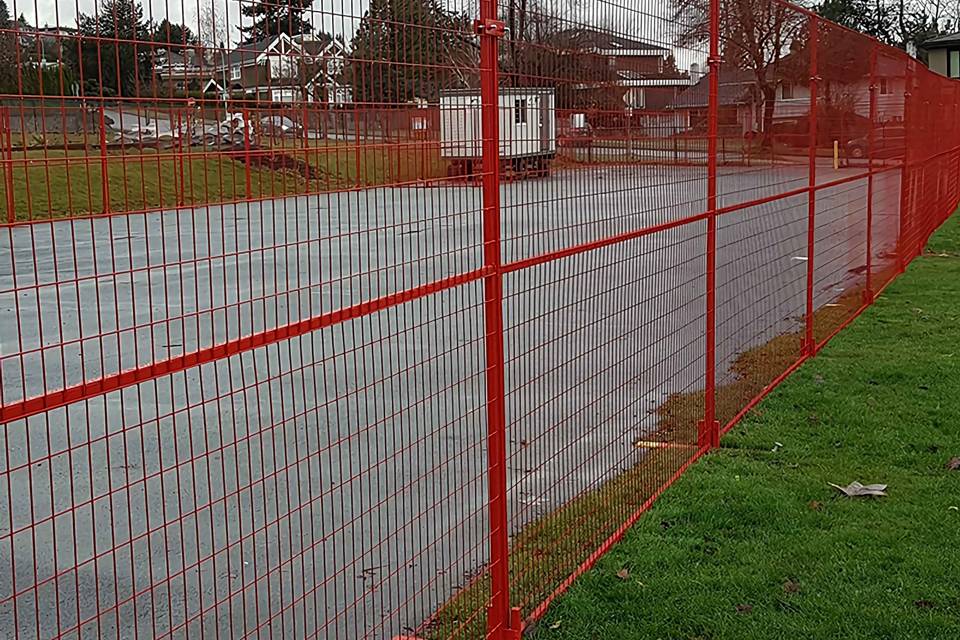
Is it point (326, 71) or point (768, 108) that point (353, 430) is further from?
point (326, 71)

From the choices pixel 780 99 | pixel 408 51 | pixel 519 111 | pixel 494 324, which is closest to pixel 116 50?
pixel 408 51

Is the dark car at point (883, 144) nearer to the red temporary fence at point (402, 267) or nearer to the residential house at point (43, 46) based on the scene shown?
the red temporary fence at point (402, 267)

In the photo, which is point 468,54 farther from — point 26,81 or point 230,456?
point 230,456

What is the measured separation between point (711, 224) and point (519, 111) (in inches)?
103

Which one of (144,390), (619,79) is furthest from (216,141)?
(144,390)

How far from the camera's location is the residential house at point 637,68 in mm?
5395

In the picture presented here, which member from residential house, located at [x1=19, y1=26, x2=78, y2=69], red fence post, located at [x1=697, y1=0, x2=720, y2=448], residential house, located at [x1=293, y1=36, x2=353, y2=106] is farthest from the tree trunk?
residential house, located at [x1=19, y1=26, x2=78, y2=69]

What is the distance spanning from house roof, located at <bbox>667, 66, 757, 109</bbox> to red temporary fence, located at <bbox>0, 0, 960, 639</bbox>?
0.09 ft

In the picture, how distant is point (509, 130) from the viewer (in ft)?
14.6

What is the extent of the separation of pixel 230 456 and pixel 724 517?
10.1ft

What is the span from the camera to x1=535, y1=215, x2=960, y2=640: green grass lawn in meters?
4.69

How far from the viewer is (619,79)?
577 centimetres

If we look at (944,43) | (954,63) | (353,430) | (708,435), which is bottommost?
(353,430)

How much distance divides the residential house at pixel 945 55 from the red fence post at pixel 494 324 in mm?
53132
